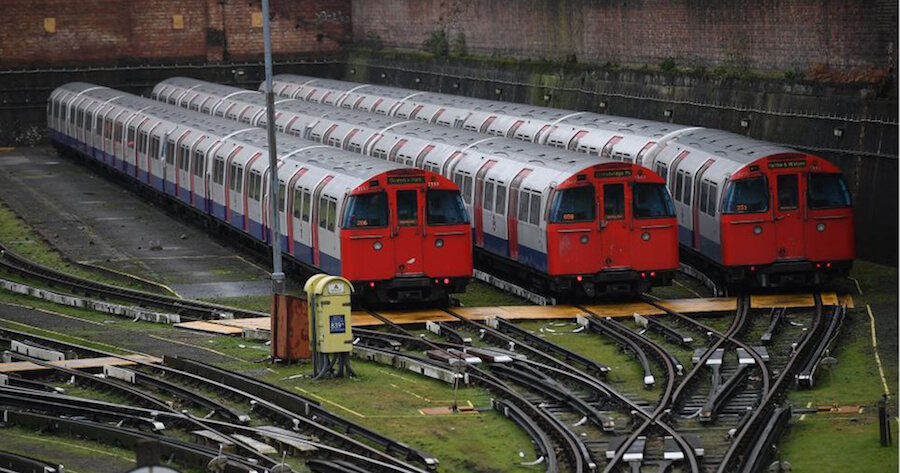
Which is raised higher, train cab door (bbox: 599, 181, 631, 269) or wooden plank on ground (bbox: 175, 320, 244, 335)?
train cab door (bbox: 599, 181, 631, 269)

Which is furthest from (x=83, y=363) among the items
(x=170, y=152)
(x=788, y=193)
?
(x=170, y=152)

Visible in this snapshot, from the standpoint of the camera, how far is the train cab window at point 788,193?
3189 centimetres

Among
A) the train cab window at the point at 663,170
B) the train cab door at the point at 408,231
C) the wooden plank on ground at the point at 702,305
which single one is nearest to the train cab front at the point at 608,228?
the wooden plank on ground at the point at 702,305

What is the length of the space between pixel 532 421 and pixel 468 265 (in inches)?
400

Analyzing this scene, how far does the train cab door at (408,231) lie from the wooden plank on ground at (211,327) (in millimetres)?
3119

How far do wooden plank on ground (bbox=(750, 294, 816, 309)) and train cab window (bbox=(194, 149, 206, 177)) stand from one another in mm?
16436

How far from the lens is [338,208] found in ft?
105

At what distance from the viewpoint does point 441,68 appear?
6531 centimetres

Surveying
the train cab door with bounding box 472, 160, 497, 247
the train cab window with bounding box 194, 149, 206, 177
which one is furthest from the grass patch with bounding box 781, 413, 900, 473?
the train cab window with bounding box 194, 149, 206, 177

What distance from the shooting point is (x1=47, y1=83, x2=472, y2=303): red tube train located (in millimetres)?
31688

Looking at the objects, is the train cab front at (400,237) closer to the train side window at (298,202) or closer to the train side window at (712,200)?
the train side window at (298,202)

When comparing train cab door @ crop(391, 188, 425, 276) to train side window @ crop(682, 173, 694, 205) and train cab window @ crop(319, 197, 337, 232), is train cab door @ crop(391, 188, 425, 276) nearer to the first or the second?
train cab window @ crop(319, 197, 337, 232)

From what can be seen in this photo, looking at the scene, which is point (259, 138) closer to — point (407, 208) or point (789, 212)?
point (407, 208)

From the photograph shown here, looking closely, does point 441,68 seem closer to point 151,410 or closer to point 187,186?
point 187,186
